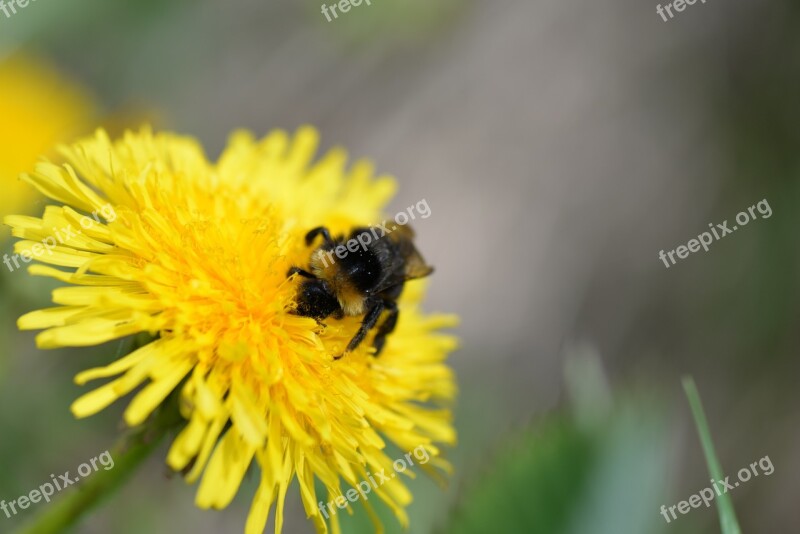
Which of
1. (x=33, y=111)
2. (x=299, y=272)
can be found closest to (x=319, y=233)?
(x=299, y=272)

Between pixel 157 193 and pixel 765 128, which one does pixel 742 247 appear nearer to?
pixel 765 128

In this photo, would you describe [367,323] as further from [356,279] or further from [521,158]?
[521,158]

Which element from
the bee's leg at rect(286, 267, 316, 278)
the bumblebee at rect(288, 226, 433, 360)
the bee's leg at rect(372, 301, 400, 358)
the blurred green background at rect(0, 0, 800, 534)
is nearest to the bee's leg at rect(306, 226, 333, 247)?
the bumblebee at rect(288, 226, 433, 360)

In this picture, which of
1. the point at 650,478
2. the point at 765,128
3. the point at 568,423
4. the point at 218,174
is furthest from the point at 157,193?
the point at 765,128

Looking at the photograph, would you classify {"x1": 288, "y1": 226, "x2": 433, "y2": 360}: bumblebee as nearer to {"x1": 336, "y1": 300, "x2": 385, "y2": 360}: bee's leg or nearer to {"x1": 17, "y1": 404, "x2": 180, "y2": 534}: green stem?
{"x1": 336, "y1": 300, "x2": 385, "y2": 360}: bee's leg

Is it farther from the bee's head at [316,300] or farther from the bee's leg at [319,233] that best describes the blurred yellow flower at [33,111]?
the bee's head at [316,300]

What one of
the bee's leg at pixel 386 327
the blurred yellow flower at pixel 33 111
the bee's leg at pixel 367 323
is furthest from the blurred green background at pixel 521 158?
the bee's leg at pixel 367 323
